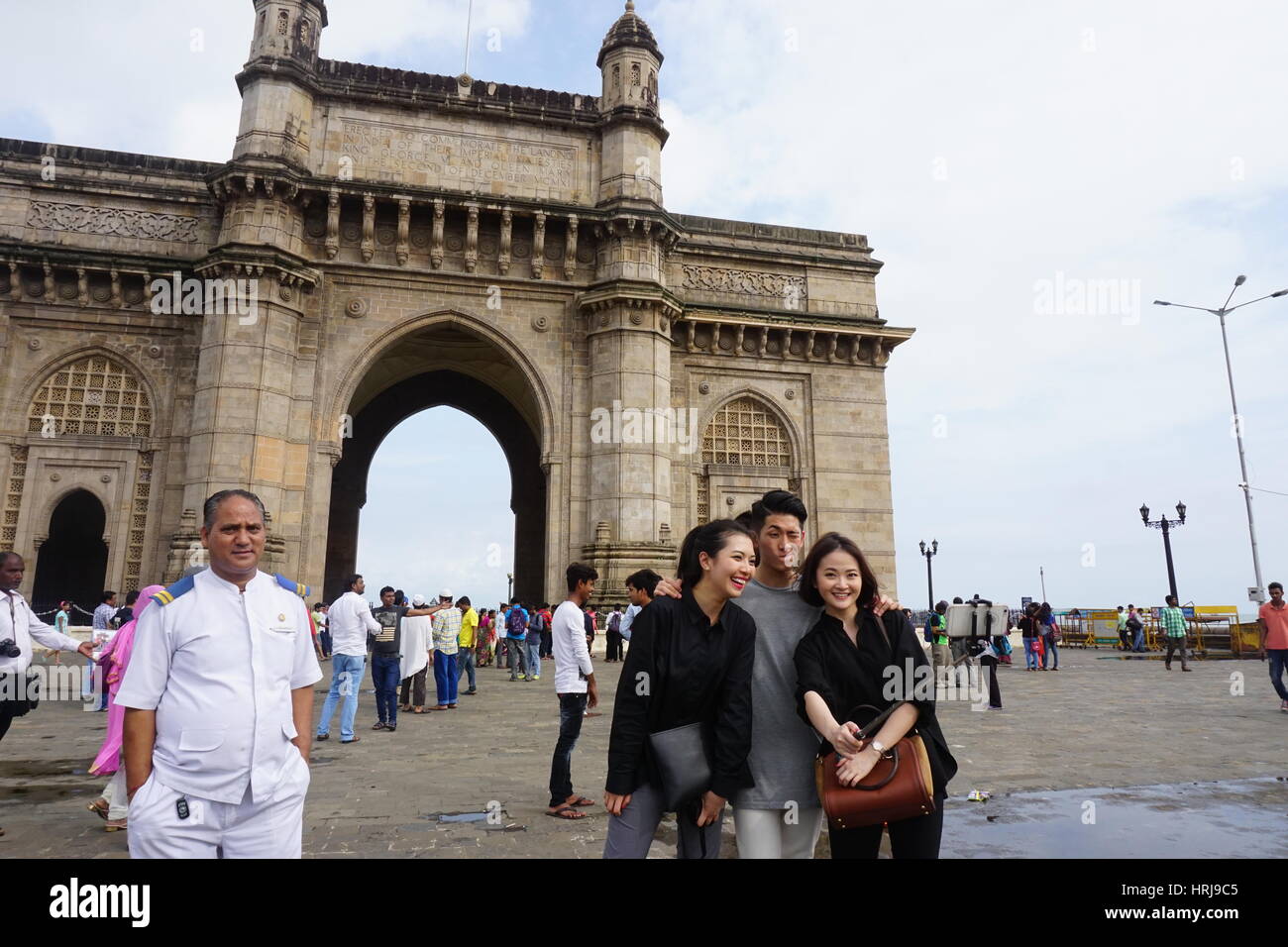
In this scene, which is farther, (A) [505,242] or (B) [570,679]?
(A) [505,242]

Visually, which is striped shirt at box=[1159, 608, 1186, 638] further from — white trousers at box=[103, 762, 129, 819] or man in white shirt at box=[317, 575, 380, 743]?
white trousers at box=[103, 762, 129, 819]

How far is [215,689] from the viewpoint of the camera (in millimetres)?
2764

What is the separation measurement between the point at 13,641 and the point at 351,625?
403cm

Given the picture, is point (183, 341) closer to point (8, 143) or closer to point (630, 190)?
point (8, 143)

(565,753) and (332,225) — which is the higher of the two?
(332,225)

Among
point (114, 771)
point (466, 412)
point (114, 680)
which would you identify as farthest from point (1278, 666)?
point (466, 412)

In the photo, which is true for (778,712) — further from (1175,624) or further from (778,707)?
(1175,624)

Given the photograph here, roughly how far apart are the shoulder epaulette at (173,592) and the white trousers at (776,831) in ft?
7.37

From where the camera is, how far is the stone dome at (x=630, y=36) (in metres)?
22.0

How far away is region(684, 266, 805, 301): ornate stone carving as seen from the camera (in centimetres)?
2323

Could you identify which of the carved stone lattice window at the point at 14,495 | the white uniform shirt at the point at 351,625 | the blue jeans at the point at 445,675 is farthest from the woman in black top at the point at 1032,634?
the carved stone lattice window at the point at 14,495

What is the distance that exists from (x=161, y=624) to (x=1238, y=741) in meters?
10.3

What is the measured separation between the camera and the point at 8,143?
1986 centimetres

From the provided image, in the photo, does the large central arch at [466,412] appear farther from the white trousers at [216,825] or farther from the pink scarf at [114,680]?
the white trousers at [216,825]
